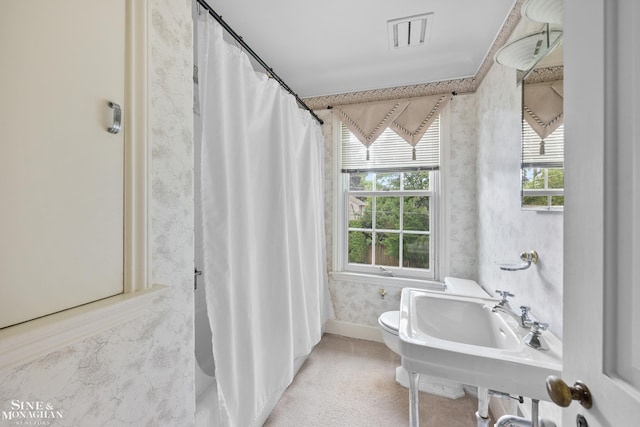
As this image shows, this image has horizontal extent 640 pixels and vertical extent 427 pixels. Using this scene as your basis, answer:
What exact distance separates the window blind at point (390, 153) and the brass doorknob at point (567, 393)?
2.04 m

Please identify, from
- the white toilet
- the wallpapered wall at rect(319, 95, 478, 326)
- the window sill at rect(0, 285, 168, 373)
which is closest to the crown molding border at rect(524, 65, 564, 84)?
the wallpapered wall at rect(319, 95, 478, 326)

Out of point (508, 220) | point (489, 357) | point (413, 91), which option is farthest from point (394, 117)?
point (489, 357)

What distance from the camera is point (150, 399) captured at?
79cm

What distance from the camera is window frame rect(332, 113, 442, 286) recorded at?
2.30 m

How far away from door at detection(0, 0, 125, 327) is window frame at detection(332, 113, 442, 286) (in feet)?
6.83

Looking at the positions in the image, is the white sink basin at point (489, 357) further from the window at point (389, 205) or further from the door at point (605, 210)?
the window at point (389, 205)

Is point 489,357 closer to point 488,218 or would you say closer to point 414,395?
point 414,395

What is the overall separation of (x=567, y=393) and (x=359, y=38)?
6.24 feet

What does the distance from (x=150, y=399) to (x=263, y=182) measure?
3.40 feet

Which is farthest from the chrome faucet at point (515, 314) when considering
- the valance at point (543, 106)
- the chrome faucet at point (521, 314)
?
the valance at point (543, 106)

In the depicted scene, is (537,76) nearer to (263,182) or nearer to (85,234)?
(263,182)

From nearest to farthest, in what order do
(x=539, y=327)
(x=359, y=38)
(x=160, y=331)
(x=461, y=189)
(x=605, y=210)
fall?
(x=605, y=210) → (x=160, y=331) → (x=539, y=327) → (x=359, y=38) → (x=461, y=189)

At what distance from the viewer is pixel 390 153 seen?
247 centimetres

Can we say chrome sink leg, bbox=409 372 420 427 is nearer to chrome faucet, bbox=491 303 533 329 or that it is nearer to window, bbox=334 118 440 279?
chrome faucet, bbox=491 303 533 329
